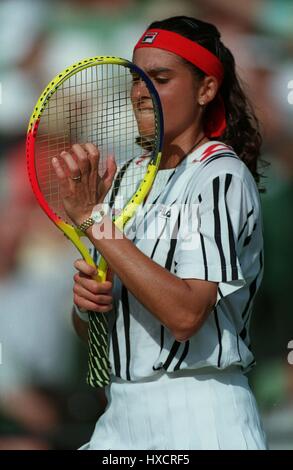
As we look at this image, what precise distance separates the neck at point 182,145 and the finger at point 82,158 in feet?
1.18

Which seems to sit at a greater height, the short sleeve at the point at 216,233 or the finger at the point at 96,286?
the short sleeve at the point at 216,233

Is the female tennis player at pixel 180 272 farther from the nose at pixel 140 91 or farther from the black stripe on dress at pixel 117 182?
the black stripe on dress at pixel 117 182

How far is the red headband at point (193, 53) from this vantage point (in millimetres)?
2139

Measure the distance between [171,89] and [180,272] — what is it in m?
0.48

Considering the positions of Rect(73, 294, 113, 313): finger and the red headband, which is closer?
Rect(73, 294, 113, 313): finger

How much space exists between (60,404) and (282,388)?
87 cm

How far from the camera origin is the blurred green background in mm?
3365

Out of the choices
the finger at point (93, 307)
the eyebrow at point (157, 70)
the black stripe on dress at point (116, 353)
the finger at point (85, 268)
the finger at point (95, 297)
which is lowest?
the black stripe on dress at point (116, 353)

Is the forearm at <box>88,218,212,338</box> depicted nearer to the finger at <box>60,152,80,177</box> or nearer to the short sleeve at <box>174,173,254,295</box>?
the short sleeve at <box>174,173,254,295</box>

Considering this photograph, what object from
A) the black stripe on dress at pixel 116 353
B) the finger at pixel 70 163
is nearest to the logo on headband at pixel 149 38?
the finger at pixel 70 163

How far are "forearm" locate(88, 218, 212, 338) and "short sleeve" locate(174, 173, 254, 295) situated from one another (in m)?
0.06

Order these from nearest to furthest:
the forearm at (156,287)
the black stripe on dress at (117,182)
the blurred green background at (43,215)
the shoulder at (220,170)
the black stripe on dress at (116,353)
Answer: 1. the forearm at (156,287)
2. the shoulder at (220,170)
3. the black stripe on dress at (116,353)
4. the black stripe on dress at (117,182)
5. the blurred green background at (43,215)

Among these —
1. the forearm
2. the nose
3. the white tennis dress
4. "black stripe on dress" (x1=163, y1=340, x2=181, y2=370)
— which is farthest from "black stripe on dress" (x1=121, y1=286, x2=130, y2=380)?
the nose

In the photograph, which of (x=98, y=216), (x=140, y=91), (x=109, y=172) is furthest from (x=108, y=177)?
(x=140, y=91)
